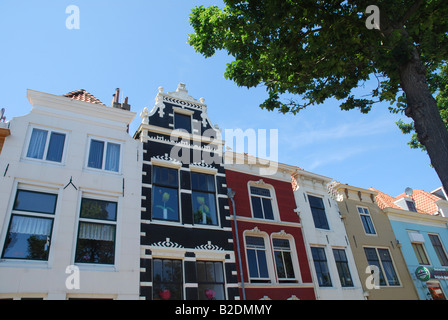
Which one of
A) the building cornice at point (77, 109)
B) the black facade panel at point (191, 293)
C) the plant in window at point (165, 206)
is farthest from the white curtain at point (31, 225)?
the black facade panel at point (191, 293)

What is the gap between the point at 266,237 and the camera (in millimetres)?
16281

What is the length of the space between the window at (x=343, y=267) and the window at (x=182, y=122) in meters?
10.7

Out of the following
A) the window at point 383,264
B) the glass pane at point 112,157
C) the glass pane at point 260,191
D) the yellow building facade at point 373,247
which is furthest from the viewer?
the window at point 383,264

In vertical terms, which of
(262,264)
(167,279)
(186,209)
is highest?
(186,209)

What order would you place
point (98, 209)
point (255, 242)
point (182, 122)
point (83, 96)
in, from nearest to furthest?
point (98, 209), point (83, 96), point (255, 242), point (182, 122)

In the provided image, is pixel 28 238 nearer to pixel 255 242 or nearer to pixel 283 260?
pixel 255 242

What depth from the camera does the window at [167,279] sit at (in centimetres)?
1183

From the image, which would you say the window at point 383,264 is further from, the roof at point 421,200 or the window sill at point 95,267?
the window sill at point 95,267

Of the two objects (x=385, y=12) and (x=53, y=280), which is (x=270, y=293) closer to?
(x=53, y=280)

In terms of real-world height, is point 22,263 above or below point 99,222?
below

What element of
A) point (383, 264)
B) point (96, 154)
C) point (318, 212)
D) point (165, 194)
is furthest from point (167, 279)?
point (383, 264)

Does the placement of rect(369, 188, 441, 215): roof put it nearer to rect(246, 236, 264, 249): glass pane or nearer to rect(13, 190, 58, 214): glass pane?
rect(246, 236, 264, 249): glass pane

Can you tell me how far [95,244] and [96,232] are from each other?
0.43m

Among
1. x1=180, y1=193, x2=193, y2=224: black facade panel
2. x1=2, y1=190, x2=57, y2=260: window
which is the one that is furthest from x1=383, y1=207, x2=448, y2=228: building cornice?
x1=2, y1=190, x2=57, y2=260: window
